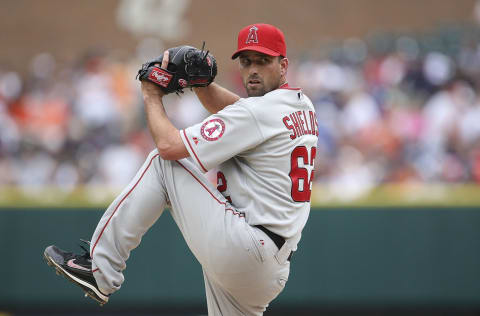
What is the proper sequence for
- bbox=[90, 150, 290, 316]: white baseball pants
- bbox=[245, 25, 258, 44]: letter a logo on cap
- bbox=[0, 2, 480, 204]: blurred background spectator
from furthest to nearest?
1. bbox=[0, 2, 480, 204]: blurred background spectator
2. bbox=[245, 25, 258, 44]: letter a logo on cap
3. bbox=[90, 150, 290, 316]: white baseball pants

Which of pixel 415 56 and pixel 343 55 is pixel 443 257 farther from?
pixel 343 55

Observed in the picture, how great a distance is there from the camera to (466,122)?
737 cm

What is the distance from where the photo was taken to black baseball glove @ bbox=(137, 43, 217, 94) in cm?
306

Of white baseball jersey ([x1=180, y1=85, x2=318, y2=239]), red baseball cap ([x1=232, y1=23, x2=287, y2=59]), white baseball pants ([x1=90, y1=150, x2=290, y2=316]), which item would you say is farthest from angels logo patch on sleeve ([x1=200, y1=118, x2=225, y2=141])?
red baseball cap ([x1=232, y1=23, x2=287, y2=59])

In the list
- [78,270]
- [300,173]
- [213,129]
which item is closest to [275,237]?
[300,173]

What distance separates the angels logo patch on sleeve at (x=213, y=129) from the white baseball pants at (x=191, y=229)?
19cm

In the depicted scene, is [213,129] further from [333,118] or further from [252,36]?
[333,118]

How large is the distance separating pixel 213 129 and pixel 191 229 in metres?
0.46

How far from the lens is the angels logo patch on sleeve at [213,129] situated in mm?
2951

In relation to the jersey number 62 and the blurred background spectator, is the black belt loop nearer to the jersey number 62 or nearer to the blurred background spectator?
the jersey number 62

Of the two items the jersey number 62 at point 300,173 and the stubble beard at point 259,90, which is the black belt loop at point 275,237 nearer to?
the jersey number 62 at point 300,173

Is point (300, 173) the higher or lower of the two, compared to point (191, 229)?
higher

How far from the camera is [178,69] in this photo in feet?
10.2

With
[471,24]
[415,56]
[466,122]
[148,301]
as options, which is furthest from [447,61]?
[148,301]
